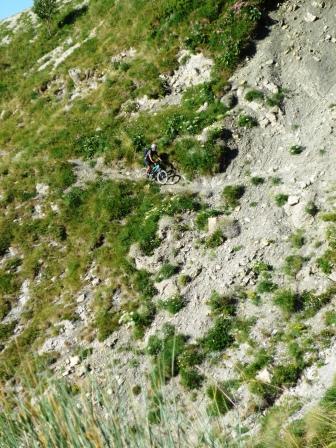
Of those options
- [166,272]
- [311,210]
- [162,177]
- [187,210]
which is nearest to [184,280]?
[166,272]

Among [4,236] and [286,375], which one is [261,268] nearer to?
[286,375]

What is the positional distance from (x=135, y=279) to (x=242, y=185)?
850cm

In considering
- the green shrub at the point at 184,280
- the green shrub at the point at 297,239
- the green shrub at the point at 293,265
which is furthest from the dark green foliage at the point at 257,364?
the green shrub at the point at 297,239

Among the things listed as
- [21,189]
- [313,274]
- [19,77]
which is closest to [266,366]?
[313,274]

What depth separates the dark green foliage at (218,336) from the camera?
18359 mm

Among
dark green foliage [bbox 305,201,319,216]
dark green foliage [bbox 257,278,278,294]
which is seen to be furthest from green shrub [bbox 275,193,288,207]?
dark green foliage [bbox 257,278,278,294]

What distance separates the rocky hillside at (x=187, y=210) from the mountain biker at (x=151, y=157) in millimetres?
1101

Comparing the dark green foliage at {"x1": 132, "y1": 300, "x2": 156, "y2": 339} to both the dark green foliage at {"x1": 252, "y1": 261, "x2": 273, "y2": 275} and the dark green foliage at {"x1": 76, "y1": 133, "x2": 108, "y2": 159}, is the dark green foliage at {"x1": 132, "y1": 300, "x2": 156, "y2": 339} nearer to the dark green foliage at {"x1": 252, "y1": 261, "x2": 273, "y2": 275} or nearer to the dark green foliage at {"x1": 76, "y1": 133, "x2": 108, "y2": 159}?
the dark green foliage at {"x1": 252, "y1": 261, "x2": 273, "y2": 275}

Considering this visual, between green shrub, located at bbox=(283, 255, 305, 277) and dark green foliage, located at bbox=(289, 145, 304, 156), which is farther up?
dark green foliage, located at bbox=(289, 145, 304, 156)

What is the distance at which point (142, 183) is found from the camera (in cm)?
2809

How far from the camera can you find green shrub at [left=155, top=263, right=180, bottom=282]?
22227 mm

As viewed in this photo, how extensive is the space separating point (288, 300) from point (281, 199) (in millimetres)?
6518

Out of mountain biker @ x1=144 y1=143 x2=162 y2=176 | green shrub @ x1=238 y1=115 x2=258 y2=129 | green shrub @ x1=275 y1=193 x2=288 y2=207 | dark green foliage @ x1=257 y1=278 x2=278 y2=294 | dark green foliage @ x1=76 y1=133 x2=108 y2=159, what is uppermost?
dark green foliage @ x1=76 y1=133 x2=108 y2=159

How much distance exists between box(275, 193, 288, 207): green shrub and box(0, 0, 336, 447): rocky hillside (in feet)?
0.27
